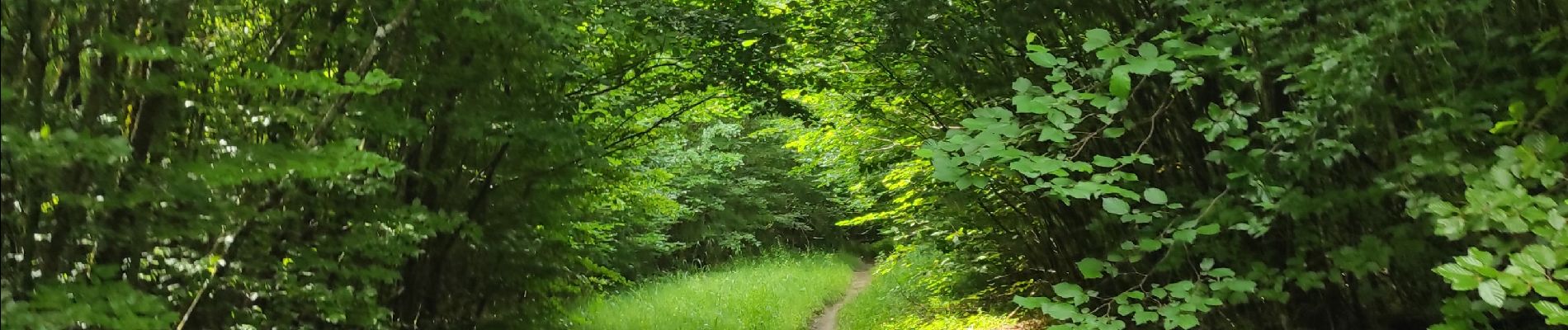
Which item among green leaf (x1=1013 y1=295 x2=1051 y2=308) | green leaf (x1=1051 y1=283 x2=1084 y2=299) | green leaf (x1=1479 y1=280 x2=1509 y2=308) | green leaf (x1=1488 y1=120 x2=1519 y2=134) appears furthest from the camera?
green leaf (x1=1051 y1=283 x2=1084 y2=299)

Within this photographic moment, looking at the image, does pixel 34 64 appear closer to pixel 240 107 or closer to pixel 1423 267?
pixel 240 107

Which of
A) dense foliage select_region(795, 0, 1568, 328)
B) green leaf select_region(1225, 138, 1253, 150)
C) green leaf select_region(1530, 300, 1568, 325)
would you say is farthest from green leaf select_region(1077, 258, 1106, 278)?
green leaf select_region(1530, 300, 1568, 325)

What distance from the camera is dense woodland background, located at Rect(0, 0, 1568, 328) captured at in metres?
2.32

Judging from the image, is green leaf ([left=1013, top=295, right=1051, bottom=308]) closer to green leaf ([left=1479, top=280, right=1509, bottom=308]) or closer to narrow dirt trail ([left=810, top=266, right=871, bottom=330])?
green leaf ([left=1479, top=280, right=1509, bottom=308])

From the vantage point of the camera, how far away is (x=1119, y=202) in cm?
246

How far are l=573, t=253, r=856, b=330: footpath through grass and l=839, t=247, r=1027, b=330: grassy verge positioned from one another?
3.07 feet

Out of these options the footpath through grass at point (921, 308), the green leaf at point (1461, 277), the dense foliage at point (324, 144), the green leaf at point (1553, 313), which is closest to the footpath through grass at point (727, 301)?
the footpath through grass at point (921, 308)

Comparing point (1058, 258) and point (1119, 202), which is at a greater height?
point (1119, 202)

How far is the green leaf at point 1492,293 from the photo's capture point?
6.03 feet

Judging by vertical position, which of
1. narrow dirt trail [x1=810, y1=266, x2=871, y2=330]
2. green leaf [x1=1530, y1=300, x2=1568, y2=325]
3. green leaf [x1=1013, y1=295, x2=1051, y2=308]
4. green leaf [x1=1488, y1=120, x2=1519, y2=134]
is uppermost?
green leaf [x1=1488, y1=120, x2=1519, y2=134]

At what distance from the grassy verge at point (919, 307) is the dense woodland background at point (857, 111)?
67.8 inches

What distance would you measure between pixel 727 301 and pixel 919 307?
3043mm

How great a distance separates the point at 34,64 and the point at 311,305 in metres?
1.77

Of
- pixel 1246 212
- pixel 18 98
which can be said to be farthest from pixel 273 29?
pixel 1246 212
